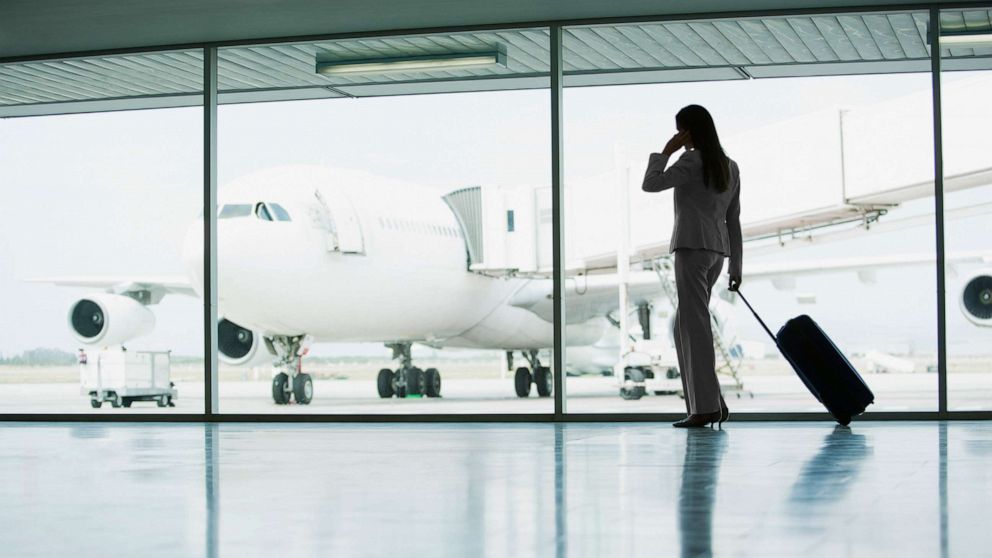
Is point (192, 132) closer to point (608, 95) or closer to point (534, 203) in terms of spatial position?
point (608, 95)

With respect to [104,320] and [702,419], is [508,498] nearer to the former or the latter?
[702,419]

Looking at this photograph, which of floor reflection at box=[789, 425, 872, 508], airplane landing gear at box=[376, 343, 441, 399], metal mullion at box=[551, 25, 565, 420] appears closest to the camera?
floor reflection at box=[789, 425, 872, 508]

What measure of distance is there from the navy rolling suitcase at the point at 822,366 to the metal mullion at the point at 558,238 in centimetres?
145

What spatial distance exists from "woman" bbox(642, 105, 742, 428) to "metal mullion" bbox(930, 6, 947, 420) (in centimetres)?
149

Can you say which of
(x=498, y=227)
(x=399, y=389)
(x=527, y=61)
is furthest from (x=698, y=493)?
(x=399, y=389)

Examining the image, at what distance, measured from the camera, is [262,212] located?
8695 millimetres

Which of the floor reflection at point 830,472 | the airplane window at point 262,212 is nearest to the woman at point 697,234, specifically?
the floor reflection at point 830,472

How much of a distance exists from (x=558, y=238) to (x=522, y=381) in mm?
7477

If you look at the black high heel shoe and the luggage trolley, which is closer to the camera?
the black high heel shoe

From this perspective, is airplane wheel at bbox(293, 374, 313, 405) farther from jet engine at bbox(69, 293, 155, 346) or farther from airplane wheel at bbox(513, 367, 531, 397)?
airplane wheel at bbox(513, 367, 531, 397)

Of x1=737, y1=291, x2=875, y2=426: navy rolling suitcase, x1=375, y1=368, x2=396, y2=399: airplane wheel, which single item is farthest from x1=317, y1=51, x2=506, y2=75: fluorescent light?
x1=375, y1=368, x2=396, y2=399: airplane wheel

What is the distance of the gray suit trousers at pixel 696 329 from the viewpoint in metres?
3.88

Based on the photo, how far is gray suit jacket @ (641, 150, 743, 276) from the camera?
3900 mm

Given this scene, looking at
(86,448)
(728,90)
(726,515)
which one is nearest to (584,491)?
(726,515)
